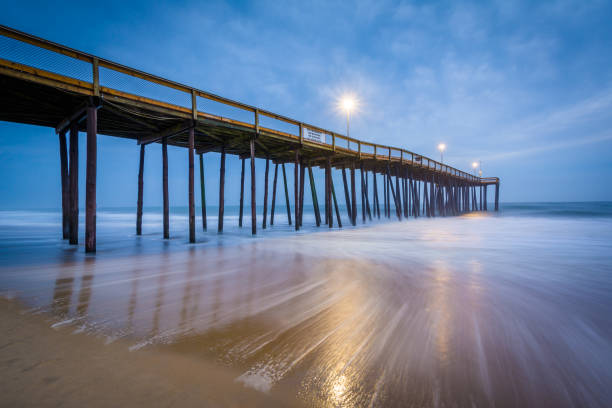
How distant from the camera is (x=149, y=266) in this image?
17.3 ft

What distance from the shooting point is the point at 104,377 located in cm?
174

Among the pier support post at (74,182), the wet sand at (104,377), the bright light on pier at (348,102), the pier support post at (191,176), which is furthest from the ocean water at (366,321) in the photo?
the bright light on pier at (348,102)

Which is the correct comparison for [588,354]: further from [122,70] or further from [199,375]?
[122,70]

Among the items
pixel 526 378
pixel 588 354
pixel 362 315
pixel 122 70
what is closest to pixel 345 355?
pixel 362 315

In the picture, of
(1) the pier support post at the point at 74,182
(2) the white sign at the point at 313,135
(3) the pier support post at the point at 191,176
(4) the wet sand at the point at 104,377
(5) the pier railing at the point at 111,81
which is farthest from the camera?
(2) the white sign at the point at 313,135

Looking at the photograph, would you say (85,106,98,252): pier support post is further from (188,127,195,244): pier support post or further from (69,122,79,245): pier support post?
(188,127,195,244): pier support post

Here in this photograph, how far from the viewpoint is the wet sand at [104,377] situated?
152 centimetres

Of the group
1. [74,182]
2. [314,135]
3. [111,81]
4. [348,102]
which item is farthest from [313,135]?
[74,182]

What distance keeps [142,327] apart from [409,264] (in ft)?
16.7

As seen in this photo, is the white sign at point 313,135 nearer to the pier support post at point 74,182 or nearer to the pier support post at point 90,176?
the pier support post at point 90,176

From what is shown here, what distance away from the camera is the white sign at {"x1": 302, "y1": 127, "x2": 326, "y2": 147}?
12.1 metres

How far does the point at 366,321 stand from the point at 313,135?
35.9 feet

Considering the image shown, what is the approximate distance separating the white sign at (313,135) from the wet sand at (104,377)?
36.6 feet

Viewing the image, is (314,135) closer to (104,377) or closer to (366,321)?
(366,321)
